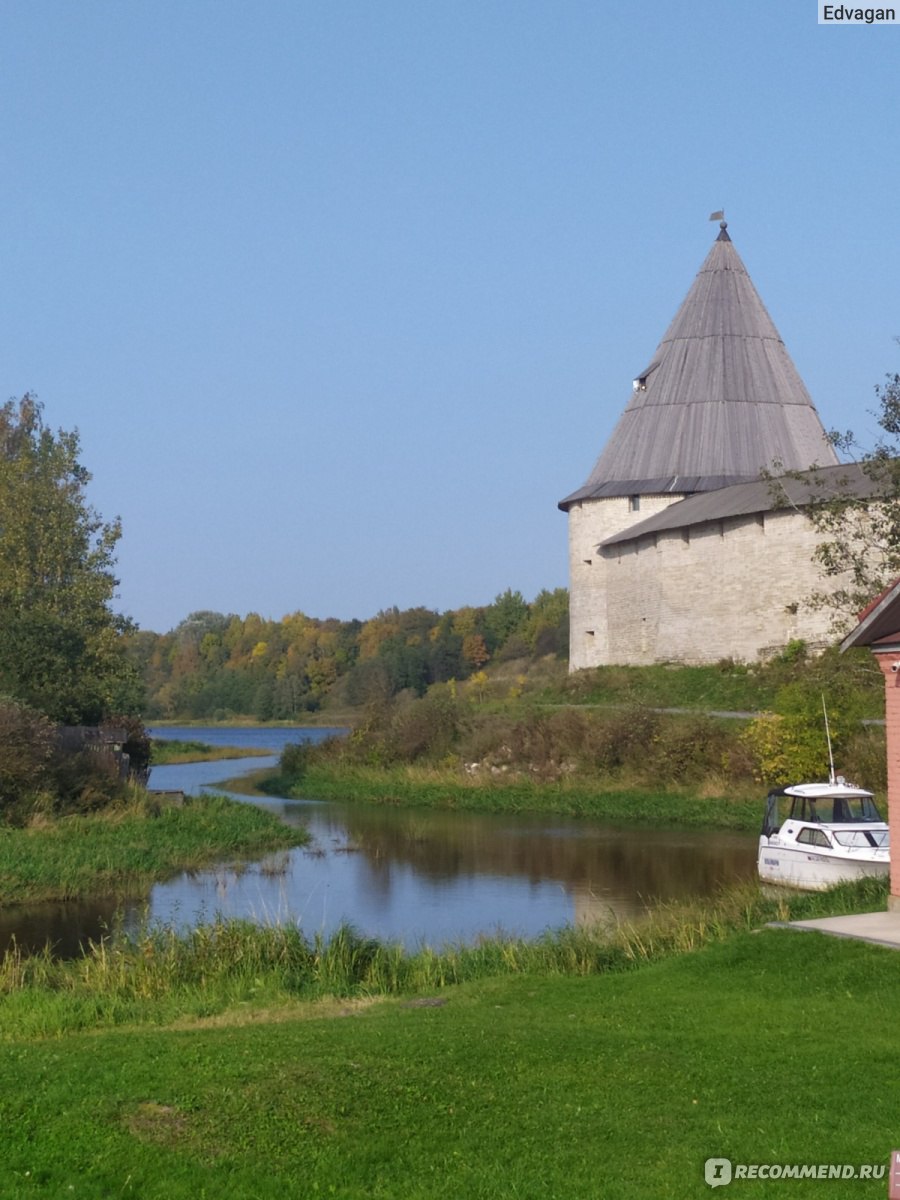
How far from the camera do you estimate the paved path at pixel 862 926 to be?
9.88 m

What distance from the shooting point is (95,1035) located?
8.09 meters

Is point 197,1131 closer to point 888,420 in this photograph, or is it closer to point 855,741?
point 888,420

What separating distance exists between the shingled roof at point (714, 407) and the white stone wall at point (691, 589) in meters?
1.14

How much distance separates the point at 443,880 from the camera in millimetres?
19500

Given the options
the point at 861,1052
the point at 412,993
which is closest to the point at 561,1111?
the point at 861,1052

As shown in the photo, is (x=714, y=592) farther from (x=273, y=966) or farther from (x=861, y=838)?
(x=273, y=966)

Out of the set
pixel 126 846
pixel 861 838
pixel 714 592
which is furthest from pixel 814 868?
pixel 714 592

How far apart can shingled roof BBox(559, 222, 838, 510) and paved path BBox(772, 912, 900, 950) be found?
29.3 metres

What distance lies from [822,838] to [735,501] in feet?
65.6

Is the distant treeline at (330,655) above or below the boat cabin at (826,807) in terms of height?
above

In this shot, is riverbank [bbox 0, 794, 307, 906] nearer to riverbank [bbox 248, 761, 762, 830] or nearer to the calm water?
the calm water

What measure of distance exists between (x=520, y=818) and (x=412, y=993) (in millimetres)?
17788

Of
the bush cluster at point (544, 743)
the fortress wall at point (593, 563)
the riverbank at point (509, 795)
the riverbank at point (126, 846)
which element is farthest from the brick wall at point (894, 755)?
the fortress wall at point (593, 563)

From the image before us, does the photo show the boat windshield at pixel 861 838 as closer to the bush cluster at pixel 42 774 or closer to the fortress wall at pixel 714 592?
the bush cluster at pixel 42 774
